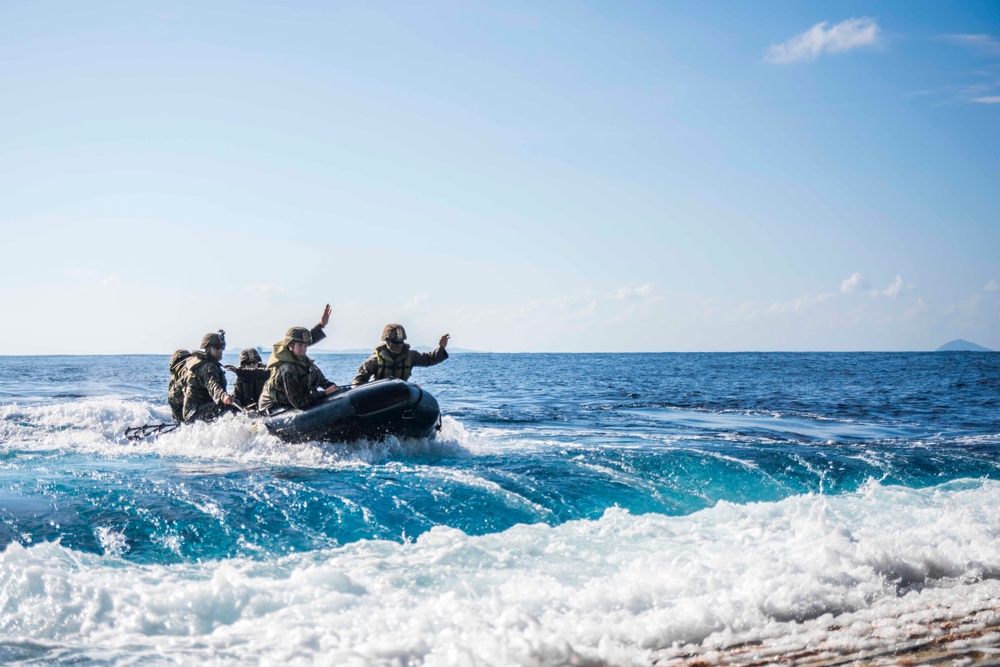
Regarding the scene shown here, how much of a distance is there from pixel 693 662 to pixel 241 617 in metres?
3.06

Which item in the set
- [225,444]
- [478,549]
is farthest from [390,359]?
[478,549]

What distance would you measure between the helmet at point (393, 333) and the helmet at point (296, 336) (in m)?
1.47

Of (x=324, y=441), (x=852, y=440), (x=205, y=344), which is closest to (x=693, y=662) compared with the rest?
(x=324, y=441)

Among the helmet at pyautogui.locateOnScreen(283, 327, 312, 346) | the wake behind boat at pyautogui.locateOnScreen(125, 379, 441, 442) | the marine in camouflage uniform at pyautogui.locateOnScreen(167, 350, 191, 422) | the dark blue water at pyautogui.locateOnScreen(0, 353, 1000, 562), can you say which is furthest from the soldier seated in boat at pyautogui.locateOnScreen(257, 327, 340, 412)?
the marine in camouflage uniform at pyautogui.locateOnScreen(167, 350, 191, 422)

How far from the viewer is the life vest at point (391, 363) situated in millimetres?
12570

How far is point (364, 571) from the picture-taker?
6.22m

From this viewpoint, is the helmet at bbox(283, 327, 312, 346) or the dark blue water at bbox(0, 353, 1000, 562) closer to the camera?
the dark blue water at bbox(0, 353, 1000, 562)

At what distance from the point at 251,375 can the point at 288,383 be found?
216 cm

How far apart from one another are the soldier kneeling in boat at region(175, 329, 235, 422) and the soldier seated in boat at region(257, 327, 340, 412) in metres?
1.46

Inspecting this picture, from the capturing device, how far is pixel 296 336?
37.3 feet

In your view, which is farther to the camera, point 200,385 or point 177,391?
point 177,391

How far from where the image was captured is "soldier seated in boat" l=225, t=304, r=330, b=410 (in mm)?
13016

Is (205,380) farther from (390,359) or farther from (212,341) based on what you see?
(390,359)

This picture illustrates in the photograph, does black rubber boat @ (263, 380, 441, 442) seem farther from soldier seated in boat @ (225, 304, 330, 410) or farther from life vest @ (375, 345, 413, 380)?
soldier seated in boat @ (225, 304, 330, 410)
